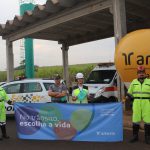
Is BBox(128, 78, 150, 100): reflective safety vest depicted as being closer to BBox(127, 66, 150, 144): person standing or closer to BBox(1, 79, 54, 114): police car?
BBox(127, 66, 150, 144): person standing

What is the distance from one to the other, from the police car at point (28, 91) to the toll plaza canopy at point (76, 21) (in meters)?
3.58

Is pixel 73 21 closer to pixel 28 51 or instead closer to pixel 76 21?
pixel 76 21

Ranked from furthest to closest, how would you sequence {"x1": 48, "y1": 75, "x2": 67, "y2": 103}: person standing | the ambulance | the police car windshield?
the police car windshield, the ambulance, {"x1": 48, "y1": 75, "x2": 67, "y2": 103}: person standing

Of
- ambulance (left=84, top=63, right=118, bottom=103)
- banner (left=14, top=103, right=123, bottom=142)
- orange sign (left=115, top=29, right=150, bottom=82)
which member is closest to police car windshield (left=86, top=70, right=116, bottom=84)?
ambulance (left=84, top=63, right=118, bottom=103)

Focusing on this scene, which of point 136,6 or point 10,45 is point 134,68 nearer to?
point 136,6

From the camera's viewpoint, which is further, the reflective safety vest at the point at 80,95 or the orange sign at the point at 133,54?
the orange sign at the point at 133,54

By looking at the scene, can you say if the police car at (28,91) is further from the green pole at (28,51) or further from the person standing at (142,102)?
the green pole at (28,51)

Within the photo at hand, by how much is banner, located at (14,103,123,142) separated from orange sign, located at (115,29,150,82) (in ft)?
10.2

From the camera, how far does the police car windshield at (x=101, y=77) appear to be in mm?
16547

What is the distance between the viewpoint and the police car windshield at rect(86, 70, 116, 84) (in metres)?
16.5

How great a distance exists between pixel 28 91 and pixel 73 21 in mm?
6648

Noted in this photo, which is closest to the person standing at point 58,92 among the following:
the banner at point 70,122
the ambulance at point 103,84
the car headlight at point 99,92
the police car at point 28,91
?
the banner at point 70,122

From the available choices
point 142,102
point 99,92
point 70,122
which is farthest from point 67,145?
point 99,92

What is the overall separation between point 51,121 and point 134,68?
144 inches
